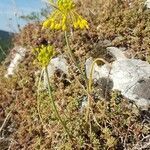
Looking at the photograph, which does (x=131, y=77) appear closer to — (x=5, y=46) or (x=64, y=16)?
(x=64, y=16)

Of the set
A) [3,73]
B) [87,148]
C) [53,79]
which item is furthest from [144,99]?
[3,73]

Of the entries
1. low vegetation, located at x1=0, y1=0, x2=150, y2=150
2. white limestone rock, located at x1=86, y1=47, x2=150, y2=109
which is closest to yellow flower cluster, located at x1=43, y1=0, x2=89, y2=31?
low vegetation, located at x1=0, y1=0, x2=150, y2=150

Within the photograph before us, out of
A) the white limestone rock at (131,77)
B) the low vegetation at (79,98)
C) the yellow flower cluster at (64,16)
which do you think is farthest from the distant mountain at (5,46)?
the yellow flower cluster at (64,16)

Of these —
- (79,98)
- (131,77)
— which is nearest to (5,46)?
(79,98)

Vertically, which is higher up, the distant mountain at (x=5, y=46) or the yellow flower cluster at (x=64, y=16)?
the yellow flower cluster at (x=64, y=16)

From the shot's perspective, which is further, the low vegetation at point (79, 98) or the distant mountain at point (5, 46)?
the distant mountain at point (5, 46)

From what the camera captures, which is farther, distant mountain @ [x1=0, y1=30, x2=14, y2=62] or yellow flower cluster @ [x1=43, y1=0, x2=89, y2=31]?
distant mountain @ [x1=0, y1=30, x2=14, y2=62]

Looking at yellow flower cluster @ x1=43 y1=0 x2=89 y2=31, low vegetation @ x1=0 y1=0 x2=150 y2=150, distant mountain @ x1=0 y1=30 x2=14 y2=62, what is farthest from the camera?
distant mountain @ x1=0 y1=30 x2=14 y2=62

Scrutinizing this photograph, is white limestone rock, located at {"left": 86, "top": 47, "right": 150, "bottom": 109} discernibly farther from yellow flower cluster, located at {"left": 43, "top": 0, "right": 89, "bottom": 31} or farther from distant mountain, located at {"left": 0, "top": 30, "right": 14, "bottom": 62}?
distant mountain, located at {"left": 0, "top": 30, "right": 14, "bottom": 62}

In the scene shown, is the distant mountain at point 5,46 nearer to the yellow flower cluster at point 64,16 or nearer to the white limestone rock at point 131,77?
the white limestone rock at point 131,77
